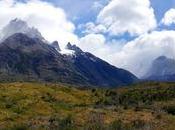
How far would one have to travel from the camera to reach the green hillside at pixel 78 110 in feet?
165

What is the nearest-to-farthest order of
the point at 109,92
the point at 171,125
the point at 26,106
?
the point at 171,125
the point at 26,106
the point at 109,92

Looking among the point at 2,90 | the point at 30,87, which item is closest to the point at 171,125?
the point at 2,90

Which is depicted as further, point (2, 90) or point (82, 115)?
point (2, 90)

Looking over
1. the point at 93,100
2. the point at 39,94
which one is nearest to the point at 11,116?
the point at 39,94

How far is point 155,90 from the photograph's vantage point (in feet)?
434

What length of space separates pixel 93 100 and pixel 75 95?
484 cm

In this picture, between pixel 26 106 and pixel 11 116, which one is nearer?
pixel 11 116

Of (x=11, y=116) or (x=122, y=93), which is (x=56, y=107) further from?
(x=122, y=93)

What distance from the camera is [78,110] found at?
238 ft

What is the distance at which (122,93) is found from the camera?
138 m

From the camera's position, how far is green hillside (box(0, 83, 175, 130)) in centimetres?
5031

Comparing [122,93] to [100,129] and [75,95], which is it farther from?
[100,129]

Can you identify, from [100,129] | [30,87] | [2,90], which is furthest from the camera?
[30,87]

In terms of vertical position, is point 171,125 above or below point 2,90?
below
